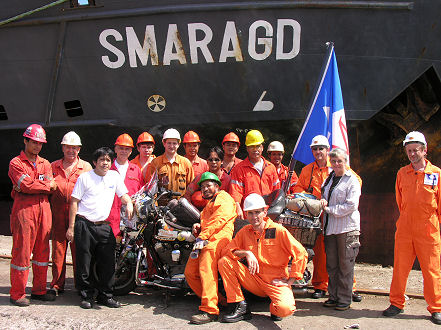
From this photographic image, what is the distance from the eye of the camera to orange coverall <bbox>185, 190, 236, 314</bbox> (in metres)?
3.79

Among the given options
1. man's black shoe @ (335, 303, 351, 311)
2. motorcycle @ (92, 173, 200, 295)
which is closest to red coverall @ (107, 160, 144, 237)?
motorcycle @ (92, 173, 200, 295)

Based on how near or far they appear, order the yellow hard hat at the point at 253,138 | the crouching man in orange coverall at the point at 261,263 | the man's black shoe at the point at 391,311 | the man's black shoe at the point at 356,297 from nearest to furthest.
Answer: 1. the crouching man in orange coverall at the point at 261,263
2. the man's black shoe at the point at 391,311
3. the man's black shoe at the point at 356,297
4. the yellow hard hat at the point at 253,138

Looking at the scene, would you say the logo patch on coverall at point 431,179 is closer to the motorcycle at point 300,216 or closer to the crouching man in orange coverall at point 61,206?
the motorcycle at point 300,216

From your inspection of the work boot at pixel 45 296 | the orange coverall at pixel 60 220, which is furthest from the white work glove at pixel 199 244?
the work boot at pixel 45 296

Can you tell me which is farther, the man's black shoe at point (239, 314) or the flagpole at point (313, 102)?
the flagpole at point (313, 102)

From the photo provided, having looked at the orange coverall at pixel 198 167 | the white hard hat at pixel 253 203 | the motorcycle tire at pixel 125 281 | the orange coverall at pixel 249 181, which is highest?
the orange coverall at pixel 198 167

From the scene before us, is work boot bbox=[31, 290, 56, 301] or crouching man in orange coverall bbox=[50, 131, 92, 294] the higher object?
crouching man in orange coverall bbox=[50, 131, 92, 294]

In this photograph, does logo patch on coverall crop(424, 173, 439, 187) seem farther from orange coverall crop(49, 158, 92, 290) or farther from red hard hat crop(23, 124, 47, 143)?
red hard hat crop(23, 124, 47, 143)

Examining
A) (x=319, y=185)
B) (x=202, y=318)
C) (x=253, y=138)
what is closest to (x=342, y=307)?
(x=319, y=185)

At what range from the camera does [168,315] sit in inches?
152

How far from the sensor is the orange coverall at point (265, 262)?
11.9 feet

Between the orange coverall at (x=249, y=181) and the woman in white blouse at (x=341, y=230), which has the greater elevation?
the orange coverall at (x=249, y=181)

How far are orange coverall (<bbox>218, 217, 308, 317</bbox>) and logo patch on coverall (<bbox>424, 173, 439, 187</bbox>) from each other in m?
1.25

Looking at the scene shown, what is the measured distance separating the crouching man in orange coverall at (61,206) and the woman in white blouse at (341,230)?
253 cm
